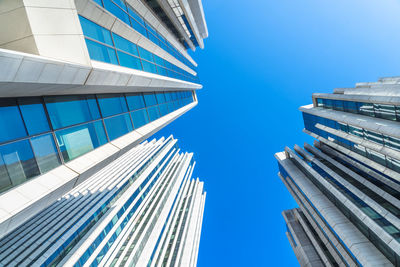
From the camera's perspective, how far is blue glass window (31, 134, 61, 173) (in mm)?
9984

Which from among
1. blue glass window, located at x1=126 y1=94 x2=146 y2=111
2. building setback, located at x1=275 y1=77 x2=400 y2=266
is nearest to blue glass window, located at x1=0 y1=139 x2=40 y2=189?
blue glass window, located at x1=126 y1=94 x2=146 y2=111

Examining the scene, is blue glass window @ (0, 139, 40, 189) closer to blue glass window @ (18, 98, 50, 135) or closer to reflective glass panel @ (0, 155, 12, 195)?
reflective glass panel @ (0, 155, 12, 195)

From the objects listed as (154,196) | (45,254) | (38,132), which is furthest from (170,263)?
(38,132)

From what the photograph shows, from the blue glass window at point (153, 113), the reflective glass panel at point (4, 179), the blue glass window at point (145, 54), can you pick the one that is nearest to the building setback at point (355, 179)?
the blue glass window at point (153, 113)

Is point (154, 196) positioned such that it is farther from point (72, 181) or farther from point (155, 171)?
point (72, 181)

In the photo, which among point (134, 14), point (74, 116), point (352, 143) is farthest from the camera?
point (352, 143)

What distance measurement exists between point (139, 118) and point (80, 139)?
27.4ft

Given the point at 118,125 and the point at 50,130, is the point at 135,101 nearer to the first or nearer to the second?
the point at 118,125

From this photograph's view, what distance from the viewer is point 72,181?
11211 mm

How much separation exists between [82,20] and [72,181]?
396 inches

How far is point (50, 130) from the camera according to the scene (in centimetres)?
1093

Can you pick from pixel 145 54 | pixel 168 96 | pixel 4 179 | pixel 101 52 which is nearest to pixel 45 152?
pixel 4 179

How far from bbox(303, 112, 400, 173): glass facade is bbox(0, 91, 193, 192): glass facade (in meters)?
30.7

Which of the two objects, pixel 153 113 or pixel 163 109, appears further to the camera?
pixel 163 109
